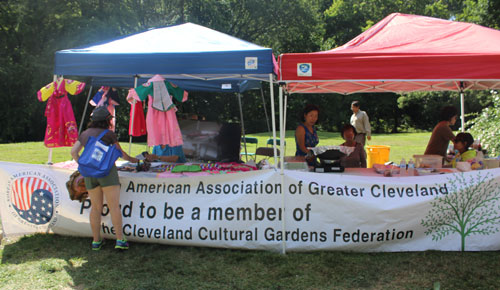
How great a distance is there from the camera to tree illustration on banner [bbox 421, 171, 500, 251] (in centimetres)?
408

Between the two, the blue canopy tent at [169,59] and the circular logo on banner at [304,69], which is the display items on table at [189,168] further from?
the circular logo on banner at [304,69]

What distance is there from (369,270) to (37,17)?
72.1ft

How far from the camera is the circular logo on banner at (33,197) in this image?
4555 mm

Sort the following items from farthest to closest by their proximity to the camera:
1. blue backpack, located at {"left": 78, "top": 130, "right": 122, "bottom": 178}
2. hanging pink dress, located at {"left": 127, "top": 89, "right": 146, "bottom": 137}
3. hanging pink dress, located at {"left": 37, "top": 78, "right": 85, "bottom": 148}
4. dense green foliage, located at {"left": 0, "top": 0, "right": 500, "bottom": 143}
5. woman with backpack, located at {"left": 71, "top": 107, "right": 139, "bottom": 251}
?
1. dense green foliage, located at {"left": 0, "top": 0, "right": 500, "bottom": 143}
2. hanging pink dress, located at {"left": 127, "top": 89, "right": 146, "bottom": 137}
3. hanging pink dress, located at {"left": 37, "top": 78, "right": 85, "bottom": 148}
4. woman with backpack, located at {"left": 71, "top": 107, "right": 139, "bottom": 251}
5. blue backpack, located at {"left": 78, "top": 130, "right": 122, "bottom": 178}

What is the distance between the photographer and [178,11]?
2339 centimetres

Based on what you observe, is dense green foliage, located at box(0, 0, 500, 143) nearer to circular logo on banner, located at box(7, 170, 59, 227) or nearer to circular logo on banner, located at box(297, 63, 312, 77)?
circular logo on banner, located at box(7, 170, 59, 227)

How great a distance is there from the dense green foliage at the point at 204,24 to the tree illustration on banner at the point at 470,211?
480 inches

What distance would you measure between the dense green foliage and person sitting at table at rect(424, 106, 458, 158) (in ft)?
36.0

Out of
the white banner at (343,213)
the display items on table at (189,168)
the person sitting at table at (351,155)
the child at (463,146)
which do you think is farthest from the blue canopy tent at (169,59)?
the child at (463,146)

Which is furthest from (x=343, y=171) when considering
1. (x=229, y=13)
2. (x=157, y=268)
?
(x=229, y=13)

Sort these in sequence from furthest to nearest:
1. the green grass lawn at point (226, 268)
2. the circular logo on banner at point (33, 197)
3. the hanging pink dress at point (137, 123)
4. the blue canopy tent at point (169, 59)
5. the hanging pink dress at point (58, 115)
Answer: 1. the hanging pink dress at point (137, 123)
2. the hanging pink dress at point (58, 115)
3. the circular logo on banner at point (33, 197)
4. the blue canopy tent at point (169, 59)
5. the green grass lawn at point (226, 268)

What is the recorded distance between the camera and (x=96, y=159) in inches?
150

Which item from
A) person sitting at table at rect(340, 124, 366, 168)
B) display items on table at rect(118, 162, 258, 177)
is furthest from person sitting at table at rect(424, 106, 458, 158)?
display items on table at rect(118, 162, 258, 177)

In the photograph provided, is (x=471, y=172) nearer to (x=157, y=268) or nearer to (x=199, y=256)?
(x=199, y=256)
